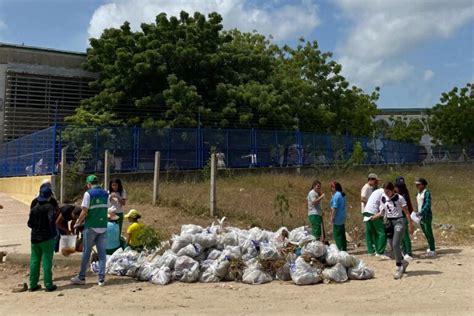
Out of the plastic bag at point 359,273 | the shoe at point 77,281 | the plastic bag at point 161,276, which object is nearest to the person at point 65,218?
the shoe at point 77,281

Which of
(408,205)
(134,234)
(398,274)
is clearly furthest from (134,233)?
(408,205)

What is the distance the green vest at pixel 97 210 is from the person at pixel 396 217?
4606 millimetres

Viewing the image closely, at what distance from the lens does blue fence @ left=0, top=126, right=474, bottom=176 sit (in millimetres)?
16297

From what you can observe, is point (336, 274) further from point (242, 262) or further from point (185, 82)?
point (185, 82)

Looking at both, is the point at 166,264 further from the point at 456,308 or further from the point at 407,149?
the point at 407,149

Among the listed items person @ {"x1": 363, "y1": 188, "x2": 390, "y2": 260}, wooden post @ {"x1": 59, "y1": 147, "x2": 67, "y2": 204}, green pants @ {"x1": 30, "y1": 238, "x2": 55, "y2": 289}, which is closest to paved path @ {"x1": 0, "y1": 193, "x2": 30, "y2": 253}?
wooden post @ {"x1": 59, "y1": 147, "x2": 67, "y2": 204}

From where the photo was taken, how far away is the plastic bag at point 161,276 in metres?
7.61

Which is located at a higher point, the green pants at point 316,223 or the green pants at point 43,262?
the green pants at point 316,223

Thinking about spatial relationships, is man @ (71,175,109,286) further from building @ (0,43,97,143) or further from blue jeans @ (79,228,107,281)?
building @ (0,43,97,143)

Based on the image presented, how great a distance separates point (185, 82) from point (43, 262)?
17.1 m

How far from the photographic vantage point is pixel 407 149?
39438 mm

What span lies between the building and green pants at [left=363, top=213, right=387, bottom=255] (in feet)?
63.0

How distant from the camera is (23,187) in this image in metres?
18.2

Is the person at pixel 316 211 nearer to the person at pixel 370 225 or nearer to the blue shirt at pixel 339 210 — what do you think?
the blue shirt at pixel 339 210
